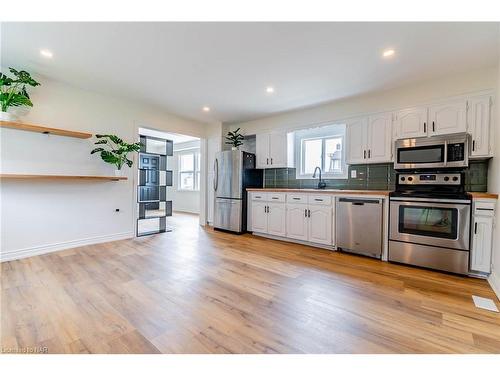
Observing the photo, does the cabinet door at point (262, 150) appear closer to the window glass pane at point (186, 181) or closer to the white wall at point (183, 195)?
the white wall at point (183, 195)

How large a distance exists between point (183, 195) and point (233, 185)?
4.00 metres

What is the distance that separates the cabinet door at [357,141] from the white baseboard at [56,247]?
411cm

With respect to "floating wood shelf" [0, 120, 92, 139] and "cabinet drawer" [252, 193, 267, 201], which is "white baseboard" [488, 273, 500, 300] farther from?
"floating wood shelf" [0, 120, 92, 139]

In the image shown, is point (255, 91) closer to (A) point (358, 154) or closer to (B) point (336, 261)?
(A) point (358, 154)

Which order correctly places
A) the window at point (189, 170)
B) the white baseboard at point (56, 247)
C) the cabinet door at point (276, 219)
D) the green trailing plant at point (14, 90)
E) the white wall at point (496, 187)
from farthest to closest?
1. the window at point (189, 170)
2. the cabinet door at point (276, 219)
3. the white baseboard at point (56, 247)
4. the green trailing plant at point (14, 90)
5. the white wall at point (496, 187)

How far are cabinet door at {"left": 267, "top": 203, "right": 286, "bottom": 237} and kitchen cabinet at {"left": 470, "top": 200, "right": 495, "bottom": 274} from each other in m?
2.46

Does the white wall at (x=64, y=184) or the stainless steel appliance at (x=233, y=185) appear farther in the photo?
the stainless steel appliance at (x=233, y=185)

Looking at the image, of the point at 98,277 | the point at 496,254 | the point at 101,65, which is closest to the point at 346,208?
the point at 496,254

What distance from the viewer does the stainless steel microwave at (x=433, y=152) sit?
9.14 ft

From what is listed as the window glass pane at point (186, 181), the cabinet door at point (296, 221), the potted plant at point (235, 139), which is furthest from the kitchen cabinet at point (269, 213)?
the window glass pane at point (186, 181)

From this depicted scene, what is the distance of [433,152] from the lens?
2.96 metres

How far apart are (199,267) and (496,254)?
3159 millimetres

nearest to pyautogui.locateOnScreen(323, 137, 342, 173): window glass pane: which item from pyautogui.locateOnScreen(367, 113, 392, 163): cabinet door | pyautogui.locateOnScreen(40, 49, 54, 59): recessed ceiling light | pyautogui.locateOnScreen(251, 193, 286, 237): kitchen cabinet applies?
pyautogui.locateOnScreen(367, 113, 392, 163): cabinet door

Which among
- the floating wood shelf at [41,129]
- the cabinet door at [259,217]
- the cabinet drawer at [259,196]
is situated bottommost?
the cabinet door at [259,217]
